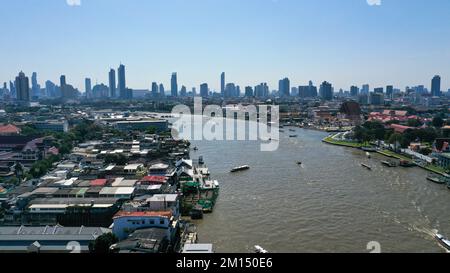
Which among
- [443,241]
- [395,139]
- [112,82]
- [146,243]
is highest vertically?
[112,82]

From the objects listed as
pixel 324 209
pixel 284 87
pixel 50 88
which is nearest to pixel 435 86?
pixel 284 87

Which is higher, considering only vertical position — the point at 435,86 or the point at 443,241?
the point at 435,86

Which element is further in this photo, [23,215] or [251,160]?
[251,160]

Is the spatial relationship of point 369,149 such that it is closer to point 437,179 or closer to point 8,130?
point 437,179

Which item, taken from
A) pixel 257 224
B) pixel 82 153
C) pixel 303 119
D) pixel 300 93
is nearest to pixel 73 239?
pixel 257 224

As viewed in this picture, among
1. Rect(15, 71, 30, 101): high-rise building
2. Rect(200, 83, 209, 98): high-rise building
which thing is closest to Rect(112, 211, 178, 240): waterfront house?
Rect(15, 71, 30, 101): high-rise building

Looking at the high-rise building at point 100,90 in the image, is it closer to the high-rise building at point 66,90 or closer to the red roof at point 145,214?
the high-rise building at point 66,90

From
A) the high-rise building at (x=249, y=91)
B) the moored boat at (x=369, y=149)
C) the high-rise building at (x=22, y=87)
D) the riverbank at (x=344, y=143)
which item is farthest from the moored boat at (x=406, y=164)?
the high-rise building at (x=249, y=91)
